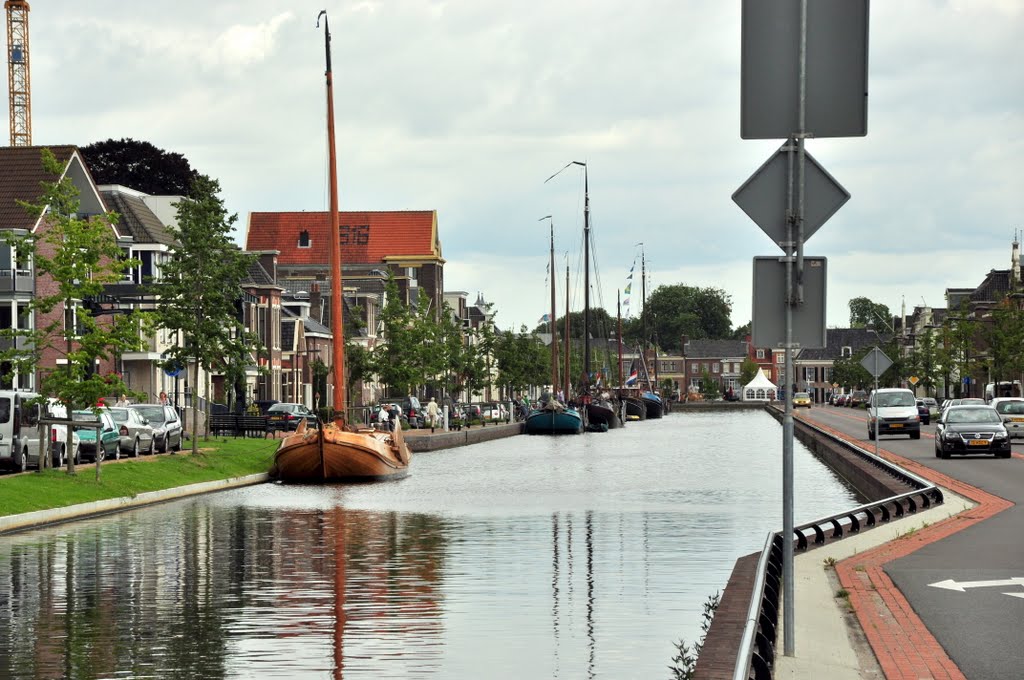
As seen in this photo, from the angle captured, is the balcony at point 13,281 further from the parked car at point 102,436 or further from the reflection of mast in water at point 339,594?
the reflection of mast in water at point 339,594

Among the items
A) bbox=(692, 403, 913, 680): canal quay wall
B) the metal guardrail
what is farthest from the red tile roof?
bbox=(692, 403, 913, 680): canal quay wall

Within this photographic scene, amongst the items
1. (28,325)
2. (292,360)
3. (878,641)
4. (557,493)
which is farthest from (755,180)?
(292,360)

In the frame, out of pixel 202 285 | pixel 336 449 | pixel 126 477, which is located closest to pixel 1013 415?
pixel 336 449

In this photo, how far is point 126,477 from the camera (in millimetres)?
36094

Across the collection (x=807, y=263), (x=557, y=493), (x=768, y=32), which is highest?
(x=768, y=32)

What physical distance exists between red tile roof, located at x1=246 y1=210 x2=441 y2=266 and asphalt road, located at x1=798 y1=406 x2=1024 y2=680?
13314 cm

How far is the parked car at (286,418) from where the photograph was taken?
64.0 meters

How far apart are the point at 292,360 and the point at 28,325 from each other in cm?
3565

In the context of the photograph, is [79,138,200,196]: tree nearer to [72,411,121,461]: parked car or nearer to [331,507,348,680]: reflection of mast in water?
[72,411,121,461]: parked car

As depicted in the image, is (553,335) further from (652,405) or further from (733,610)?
(733,610)

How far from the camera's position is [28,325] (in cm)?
7119

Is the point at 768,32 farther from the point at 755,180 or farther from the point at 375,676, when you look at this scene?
the point at 375,676

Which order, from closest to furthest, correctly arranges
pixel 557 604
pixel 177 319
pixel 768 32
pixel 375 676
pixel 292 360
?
pixel 768 32 → pixel 375 676 → pixel 557 604 → pixel 177 319 → pixel 292 360

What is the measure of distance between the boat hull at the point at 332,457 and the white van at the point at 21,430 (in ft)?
21.1
